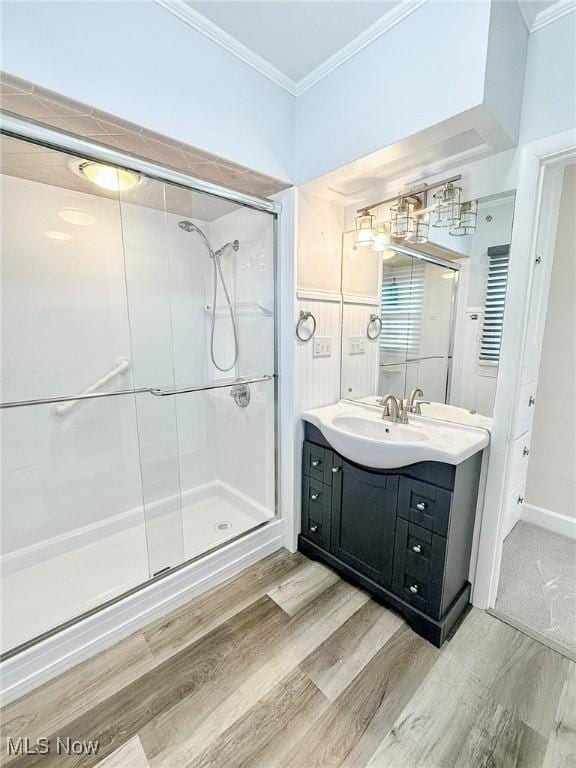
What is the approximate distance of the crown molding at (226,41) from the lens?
1242 millimetres

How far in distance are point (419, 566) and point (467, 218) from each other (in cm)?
160

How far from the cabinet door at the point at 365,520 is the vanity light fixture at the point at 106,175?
1722 millimetres

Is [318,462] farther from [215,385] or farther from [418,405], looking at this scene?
[215,385]

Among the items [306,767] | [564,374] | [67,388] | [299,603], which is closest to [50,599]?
[67,388]

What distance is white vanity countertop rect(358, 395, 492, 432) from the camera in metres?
1.56

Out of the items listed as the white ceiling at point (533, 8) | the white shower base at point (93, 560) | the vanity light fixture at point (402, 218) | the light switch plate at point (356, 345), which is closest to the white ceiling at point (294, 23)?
the white ceiling at point (533, 8)

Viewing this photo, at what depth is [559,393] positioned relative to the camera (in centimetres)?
216

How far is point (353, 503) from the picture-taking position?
1729 mm

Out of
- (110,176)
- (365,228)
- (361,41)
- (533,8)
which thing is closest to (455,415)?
(365,228)

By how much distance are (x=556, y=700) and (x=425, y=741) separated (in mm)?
557

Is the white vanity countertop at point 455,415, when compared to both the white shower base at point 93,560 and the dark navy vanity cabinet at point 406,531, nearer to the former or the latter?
the dark navy vanity cabinet at point 406,531

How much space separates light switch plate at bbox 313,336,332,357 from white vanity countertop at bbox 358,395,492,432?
631 millimetres

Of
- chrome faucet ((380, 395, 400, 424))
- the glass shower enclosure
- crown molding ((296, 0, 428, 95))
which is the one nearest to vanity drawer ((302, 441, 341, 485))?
the glass shower enclosure

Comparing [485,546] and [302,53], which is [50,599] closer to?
[485,546]
